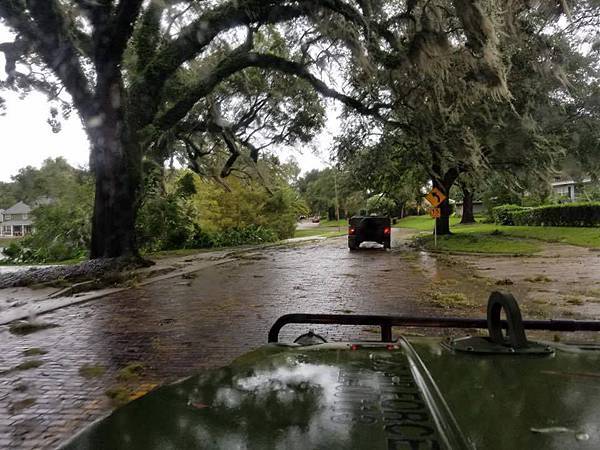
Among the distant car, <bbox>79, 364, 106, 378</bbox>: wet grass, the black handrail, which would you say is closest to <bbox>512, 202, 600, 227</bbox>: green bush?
the distant car

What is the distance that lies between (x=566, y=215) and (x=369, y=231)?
46.7ft

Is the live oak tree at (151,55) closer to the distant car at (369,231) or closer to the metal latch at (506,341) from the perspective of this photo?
the distant car at (369,231)

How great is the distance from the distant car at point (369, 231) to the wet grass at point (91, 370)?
19686 millimetres

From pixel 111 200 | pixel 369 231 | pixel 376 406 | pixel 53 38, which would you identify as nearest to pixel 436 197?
pixel 369 231

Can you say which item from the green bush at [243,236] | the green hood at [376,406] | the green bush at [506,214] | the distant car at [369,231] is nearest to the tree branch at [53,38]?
the distant car at [369,231]

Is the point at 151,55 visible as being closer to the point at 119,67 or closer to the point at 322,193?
the point at 119,67

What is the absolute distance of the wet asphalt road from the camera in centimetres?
455

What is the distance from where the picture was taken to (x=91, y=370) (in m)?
5.54

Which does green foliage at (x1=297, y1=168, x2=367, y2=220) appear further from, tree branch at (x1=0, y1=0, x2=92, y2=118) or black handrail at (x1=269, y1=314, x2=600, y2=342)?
black handrail at (x1=269, y1=314, x2=600, y2=342)

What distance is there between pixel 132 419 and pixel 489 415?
1025mm

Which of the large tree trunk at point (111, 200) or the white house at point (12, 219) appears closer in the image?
the large tree trunk at point (111, 200)

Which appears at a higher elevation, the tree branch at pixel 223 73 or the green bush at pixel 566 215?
the tree branch at pixel 223 73

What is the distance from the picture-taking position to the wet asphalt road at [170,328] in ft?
14.9

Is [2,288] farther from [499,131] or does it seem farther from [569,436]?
[499,131]
